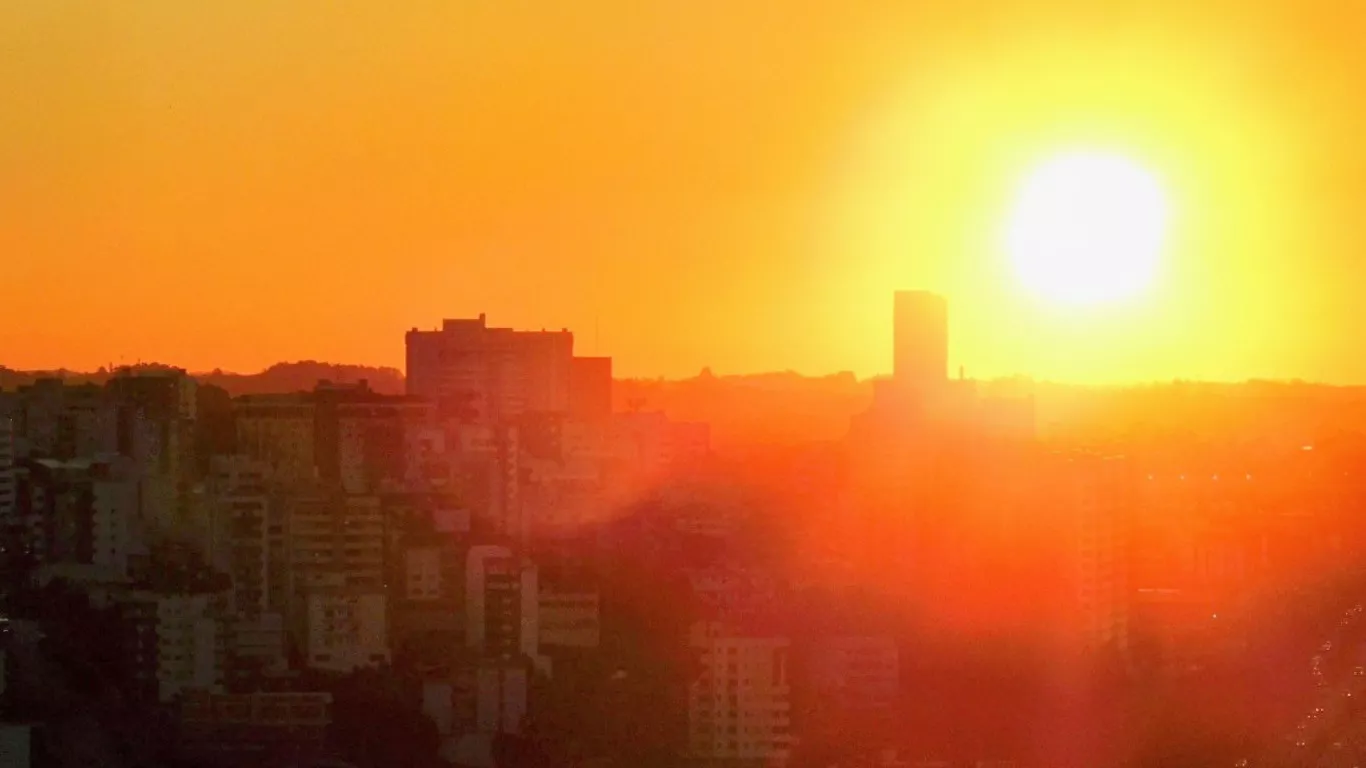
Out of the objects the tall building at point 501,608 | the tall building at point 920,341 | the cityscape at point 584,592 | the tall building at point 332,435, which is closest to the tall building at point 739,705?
the cityscape at point 584,592

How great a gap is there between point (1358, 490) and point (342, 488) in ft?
30.7

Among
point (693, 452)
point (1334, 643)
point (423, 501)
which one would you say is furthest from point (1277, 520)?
point (423, 501)

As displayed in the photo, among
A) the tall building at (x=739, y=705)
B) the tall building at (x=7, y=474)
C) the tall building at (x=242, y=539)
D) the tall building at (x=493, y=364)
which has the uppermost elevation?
the tall building at (x=493, y=364)

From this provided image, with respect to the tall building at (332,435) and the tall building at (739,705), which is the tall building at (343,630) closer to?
the tall building at (739,705)

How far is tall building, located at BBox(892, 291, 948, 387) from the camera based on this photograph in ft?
65.3

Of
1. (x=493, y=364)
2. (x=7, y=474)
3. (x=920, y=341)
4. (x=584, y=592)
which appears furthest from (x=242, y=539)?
(x=920, y=341)

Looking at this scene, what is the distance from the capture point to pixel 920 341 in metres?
20.0

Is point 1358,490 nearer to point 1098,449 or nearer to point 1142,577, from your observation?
point 1098,449

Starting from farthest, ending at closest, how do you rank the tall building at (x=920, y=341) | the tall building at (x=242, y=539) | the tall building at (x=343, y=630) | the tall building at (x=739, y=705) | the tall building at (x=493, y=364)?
the tall building at (x=920, y=341) → the tall building at (x=493, y=364) → the tall building at (x=242, y=539) → the tall building at (x=343, y=630) → the tall building at (x=739, y=705)

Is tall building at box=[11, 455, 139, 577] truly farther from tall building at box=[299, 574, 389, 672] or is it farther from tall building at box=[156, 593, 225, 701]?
tall building at box=[299, 574, 389, 672]

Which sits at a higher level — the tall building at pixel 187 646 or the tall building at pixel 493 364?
the tall building at pixel 493 364

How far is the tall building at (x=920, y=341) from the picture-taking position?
65.3ft

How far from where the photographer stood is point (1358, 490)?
21.3 metres

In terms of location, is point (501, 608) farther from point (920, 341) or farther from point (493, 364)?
point (920, 341)
